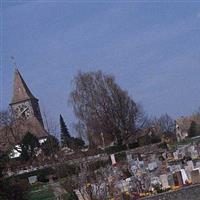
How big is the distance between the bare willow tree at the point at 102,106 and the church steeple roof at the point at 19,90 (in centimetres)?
4300

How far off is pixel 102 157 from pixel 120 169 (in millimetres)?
19032

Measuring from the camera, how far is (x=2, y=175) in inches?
→ 655

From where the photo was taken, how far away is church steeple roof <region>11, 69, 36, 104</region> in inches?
4090

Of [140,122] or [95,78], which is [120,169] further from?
[140,122]

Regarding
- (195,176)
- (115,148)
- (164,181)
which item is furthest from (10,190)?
(115,148)

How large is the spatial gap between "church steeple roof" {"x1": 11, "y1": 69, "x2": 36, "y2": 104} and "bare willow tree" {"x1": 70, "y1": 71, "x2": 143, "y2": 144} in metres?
43.0

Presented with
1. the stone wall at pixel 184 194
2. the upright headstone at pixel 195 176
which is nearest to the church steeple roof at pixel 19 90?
the upright headstone at pixel 195 176

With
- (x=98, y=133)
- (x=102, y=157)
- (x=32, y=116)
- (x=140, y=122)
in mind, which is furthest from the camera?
(x=32, y=116)

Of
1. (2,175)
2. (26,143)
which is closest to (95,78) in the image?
(26,143)

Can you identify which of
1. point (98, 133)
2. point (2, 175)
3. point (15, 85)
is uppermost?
point (15, 85)

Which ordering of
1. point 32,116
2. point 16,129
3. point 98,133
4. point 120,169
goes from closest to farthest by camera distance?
1. point 120,169
2. point 98,133
3. point 16,129
4. point 32,116

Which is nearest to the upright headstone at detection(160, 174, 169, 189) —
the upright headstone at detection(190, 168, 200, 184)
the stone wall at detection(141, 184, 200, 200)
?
the upright headstone at detection(190, 168, 200, 184)

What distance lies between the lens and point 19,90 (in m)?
106

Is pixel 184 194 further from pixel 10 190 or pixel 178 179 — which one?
pixel 10 190
